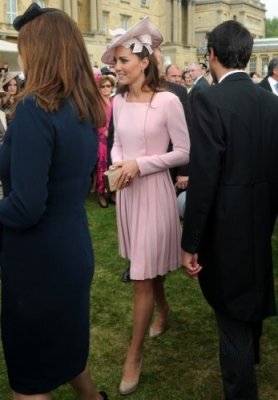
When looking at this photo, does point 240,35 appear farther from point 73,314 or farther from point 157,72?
point 73,314

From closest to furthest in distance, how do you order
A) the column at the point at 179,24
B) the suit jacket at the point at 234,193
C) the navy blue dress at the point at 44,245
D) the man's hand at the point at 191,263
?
1. the navy blue dress at the point at 44,245
2. the suit jacket at the point at 234,193
3. the man's hand at the point at 191,263
4. the column at the point at 179,24

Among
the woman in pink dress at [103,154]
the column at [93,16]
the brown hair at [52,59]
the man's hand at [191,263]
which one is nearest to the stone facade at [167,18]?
the column at [93,16]

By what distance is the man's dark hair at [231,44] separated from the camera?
2.28 m

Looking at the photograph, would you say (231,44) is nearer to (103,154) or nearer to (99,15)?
(103,154)

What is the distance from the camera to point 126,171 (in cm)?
284

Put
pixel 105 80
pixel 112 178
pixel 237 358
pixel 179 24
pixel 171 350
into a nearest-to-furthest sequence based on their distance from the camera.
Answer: pixel 237 358 < pixel 112 178 < pixel 171 350 < pixel 105 80 < pixel 179 24

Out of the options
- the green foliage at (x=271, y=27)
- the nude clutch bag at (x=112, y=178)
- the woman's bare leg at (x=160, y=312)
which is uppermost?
the green foliage at (x=271, y=27)

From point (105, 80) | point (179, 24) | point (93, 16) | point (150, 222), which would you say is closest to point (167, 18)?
point (179, 24)

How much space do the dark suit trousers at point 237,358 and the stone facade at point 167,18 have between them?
34461mm

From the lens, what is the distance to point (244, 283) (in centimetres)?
243

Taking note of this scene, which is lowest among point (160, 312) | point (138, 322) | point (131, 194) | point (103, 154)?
point (160, 312)

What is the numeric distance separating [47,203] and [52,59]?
55cm

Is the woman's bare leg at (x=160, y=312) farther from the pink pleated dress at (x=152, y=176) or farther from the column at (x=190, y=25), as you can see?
the column at (x=190, y=25)

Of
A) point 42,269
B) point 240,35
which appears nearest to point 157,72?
point 240,35
